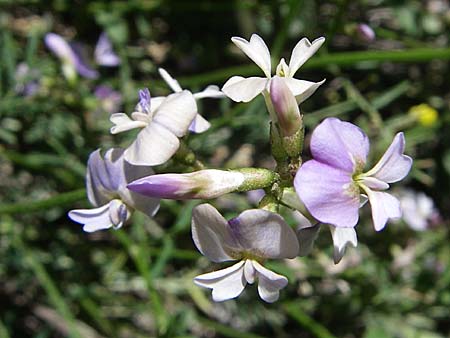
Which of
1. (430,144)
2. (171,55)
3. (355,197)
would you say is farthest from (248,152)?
(355,197)

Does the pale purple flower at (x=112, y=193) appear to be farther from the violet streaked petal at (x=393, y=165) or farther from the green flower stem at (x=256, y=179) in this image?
the violet streaked petal at (x=393, y=165)

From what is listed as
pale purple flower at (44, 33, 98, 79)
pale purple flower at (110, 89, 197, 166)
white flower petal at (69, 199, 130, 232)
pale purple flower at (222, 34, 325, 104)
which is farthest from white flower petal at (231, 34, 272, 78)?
pale purple flower at (44, 33, 98, 79)

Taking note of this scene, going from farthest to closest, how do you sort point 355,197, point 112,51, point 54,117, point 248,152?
point 248,152 → point 112,51 → point 54,117 → point 355,197

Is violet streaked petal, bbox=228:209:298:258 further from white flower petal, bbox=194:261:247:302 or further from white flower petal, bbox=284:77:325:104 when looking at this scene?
white flower petal, bbox=284:77:325:104

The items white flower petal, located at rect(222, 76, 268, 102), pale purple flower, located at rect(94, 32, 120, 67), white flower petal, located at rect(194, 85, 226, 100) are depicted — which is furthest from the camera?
pale purple flower, located at rect(94, 32, 120, 67)

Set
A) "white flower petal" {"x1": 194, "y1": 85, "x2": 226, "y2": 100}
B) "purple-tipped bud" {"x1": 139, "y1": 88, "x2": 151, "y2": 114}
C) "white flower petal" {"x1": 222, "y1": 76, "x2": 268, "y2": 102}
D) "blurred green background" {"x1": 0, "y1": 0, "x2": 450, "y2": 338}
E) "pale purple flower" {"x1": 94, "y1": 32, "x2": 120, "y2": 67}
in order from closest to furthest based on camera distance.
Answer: "white flower petal" {"x1": 222, "y1": 76, "x2": 268, "y2": 102} < "purple-tipped bud" {"x1": 139, "y1": 88, "x2": 151, "y2": 114} < "white flower petal" {"x1": 194, "y1": 85, "x2": 226, "y2": 100} < "blurred green background" {"x1": 0, "y1": 0, "x2": 450, "y2": 338} < "pale purple flower" {"x1": 94, "y1": 32, "x2": 120, "y2": 67}

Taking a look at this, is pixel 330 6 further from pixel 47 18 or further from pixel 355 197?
pixel 355 197
